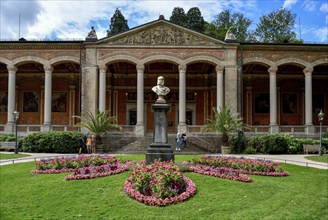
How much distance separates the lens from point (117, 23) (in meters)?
64.9

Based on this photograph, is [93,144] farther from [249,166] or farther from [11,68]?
[249,166]

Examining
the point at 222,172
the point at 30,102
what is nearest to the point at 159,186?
the point at 222,172

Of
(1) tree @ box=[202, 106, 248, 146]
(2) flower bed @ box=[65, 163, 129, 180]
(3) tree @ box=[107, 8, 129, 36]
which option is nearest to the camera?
(2) flower bed @ box=[65, 163, 129, 180]

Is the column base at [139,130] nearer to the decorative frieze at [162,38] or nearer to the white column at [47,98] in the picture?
the decorative frieze at [162,38]

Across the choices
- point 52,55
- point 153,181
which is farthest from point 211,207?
point 52,55

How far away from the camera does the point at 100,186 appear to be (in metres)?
11.1

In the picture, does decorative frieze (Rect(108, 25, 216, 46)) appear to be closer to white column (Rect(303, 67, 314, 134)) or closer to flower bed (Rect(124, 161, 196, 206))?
white column (Rect(303, 67, 314, 134))

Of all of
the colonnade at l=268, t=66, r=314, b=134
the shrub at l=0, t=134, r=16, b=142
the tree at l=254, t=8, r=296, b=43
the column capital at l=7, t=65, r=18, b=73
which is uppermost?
the tree at l=254, t=8, r=296, b=43

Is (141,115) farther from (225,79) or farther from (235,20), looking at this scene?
(235,20)

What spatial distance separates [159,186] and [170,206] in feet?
2.21

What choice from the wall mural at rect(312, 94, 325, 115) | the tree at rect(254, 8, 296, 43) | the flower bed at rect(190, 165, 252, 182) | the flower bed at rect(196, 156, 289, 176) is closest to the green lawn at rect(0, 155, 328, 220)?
the flower bed at rect(190, 165, 252, 182)

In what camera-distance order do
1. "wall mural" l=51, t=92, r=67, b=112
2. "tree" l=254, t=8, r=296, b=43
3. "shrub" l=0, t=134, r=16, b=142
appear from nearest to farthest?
"shrub" l=0, t=134, r=16, b=142 → "wall mural" l=51, t=92, r=67, b=112 → "tree" l=254, t=8, r=296, b=43

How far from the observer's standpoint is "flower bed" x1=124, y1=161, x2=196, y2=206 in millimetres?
9430

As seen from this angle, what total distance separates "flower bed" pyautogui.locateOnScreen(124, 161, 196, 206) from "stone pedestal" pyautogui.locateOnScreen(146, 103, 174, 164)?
245 centimetres
